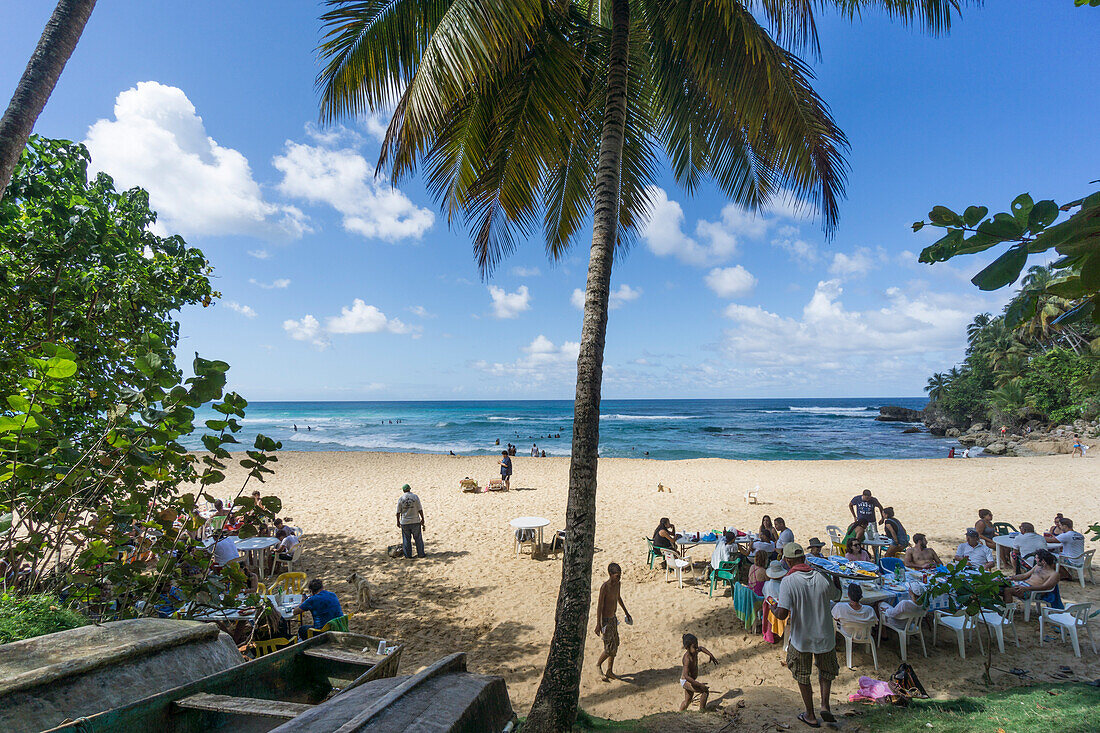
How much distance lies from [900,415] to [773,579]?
226ft

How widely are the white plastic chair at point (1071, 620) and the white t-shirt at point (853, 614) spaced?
6.64ft

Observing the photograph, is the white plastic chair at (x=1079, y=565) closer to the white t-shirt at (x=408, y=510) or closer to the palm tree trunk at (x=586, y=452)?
the palm tree trunk at (x=586, y=452)

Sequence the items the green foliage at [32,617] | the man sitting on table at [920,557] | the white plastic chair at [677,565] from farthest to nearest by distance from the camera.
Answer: the white plastic chair at [677,565], the man sitting on table at [920,557], the green foliage at [32,617]

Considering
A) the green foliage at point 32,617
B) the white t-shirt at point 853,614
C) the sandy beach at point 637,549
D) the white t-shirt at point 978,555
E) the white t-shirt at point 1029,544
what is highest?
the green foliage at point 32,617

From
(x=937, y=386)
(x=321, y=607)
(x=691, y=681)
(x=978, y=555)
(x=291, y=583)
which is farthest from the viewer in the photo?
(x=937, y=386)

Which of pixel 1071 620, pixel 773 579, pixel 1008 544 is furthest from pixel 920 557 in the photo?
pixel 773 579

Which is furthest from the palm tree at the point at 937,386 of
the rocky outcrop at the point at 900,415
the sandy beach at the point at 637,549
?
the sandy beach at the point at 637,549

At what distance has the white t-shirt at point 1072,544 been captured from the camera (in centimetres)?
670

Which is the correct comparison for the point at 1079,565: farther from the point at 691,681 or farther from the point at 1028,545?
the point at 691,681

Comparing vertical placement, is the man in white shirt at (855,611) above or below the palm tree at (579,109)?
below

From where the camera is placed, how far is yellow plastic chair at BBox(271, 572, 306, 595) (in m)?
6.47

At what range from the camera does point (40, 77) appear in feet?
12.6

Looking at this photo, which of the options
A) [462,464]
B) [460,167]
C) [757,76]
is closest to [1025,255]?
[757,76]

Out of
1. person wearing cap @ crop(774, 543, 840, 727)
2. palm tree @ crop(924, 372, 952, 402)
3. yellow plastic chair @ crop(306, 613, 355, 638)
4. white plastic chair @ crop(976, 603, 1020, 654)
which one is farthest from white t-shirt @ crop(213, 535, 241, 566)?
palm tree @ crop(924, 372, 952, 402)
